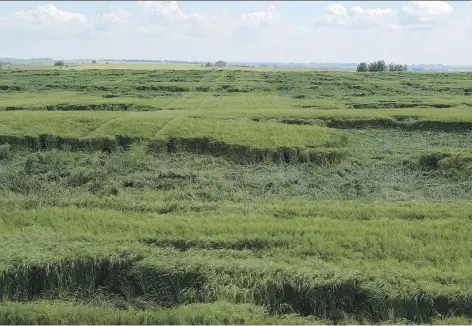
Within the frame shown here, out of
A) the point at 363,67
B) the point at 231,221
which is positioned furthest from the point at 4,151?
the point at 363,67

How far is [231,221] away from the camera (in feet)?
36.5

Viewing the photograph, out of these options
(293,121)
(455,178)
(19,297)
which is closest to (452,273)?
(19,297)

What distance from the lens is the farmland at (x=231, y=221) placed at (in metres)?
8.20

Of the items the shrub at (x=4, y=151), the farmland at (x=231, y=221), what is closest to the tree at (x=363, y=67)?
the farmland at (x=231, y=221)

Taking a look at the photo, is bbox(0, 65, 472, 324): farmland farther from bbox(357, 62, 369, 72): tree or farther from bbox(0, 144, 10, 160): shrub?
bbox(357, 62, 369, 72): tree

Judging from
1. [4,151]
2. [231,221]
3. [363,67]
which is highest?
[363,67]

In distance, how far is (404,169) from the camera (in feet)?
58.4

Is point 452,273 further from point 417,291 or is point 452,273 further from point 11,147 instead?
point 11,147

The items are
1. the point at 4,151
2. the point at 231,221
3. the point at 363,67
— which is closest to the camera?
the point at 231,221

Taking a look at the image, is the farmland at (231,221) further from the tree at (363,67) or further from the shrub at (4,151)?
the tree at (363,67)

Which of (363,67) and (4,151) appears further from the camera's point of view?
(363,67)

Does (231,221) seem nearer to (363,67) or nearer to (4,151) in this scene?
(4,151)

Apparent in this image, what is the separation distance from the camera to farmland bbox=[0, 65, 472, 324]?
820 cm

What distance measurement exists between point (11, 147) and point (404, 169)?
1653 cm
